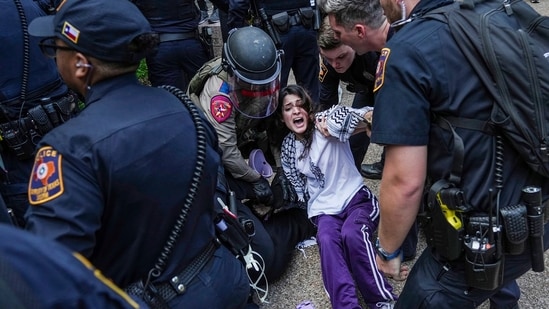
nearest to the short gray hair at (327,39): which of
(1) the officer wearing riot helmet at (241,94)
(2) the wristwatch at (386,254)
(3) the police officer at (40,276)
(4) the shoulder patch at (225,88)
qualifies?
(1) the officer wearing riot helmet at (241,94)

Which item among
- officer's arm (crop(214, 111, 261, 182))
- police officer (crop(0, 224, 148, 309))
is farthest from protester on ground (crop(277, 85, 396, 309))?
police officer (crop(0, 224, 148, 309))

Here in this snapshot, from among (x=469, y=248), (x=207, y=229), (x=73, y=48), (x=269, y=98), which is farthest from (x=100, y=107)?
(x=269, y=98)

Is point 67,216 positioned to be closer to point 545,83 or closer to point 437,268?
point 437,268

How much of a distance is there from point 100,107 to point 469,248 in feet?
4.41

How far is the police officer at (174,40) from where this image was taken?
14.1 feet

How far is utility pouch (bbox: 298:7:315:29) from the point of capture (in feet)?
14.3

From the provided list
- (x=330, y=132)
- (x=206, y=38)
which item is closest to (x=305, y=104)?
(x=330, y=132)

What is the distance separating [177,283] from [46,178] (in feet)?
1.91

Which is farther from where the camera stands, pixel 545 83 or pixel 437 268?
pixel 437 268

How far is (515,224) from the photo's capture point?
5.84 ft

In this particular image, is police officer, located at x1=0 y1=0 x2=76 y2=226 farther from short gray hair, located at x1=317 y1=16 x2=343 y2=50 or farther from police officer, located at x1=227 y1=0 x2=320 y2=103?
police officer, located at x1=227 y1=0 x2=320 y2=103

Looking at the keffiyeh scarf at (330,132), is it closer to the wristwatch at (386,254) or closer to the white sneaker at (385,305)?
the white sneaker at (385,305)

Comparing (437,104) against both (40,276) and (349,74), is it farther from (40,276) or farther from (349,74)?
(349,74)

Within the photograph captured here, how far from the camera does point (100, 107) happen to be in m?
1.60
